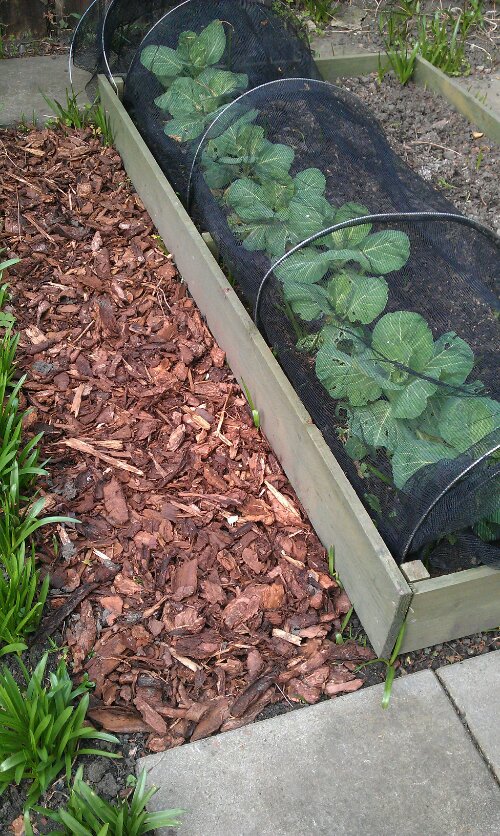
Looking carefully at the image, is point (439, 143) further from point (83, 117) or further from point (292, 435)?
point (292, 435)

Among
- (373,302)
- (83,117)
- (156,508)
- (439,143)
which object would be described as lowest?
(156,508)

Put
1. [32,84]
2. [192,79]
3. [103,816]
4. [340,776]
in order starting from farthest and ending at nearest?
[32,84], [192,79], [340,776], [103,816]

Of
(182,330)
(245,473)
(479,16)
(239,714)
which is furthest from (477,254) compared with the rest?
(479,16)

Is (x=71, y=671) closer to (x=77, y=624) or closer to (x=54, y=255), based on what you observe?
(x=77, y=624)

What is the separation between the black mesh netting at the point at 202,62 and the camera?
3.38 m

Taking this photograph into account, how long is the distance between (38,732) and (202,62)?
2850 millimetres

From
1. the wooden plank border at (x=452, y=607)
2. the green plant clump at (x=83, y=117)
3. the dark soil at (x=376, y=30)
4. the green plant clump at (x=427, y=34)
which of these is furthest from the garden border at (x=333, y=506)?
the dark soil at (x=376, y=30)

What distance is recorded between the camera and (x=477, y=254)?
242 centimetres

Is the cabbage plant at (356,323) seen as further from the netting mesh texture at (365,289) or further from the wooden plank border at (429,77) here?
the wooden plank border at (429,77)

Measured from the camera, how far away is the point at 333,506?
7.50 feet

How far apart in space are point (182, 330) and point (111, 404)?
47cm

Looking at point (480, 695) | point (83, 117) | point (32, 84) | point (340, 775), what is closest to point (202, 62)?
point (83, 117)

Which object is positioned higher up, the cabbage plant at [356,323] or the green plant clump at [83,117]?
the cabbage plant at [356,323]

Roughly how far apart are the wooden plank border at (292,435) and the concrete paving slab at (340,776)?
0.73 feet
